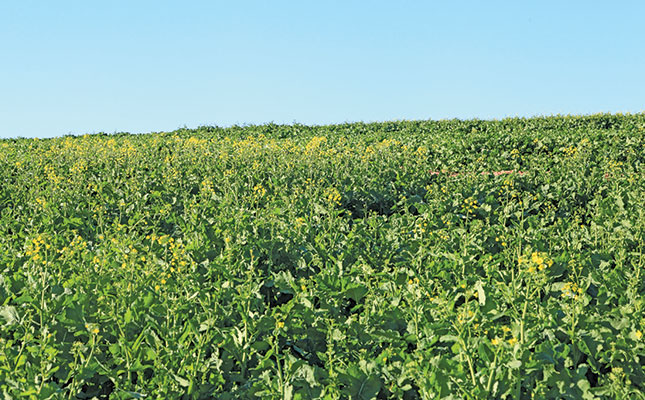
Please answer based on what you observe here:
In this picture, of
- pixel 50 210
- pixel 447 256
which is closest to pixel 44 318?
pixel 447 256

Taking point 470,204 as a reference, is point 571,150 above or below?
above

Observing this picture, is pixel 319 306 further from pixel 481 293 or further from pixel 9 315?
pixel 9 315

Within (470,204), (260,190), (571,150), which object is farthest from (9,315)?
(571,150)

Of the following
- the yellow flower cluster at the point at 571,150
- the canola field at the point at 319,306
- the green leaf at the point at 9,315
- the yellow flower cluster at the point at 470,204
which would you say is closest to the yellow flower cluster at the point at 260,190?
the canola field at the point at 319,306

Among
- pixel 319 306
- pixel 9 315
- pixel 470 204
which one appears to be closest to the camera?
pixel 9 315

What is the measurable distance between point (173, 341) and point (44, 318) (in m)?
1.12

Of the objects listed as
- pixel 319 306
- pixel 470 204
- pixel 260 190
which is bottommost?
pixel 319 306

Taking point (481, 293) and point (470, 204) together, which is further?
point (470, 204)

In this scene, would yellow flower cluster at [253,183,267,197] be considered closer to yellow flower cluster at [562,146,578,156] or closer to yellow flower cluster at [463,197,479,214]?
yellow flower cluster at [463,197,479,214]

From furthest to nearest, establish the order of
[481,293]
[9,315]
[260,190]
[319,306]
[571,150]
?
[571,150] → [260,190] → [319,306] → [481,293] → [9,315]

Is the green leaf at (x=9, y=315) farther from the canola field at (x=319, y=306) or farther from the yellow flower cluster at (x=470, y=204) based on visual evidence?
the yellow flower cluster at (x=470, y=204)

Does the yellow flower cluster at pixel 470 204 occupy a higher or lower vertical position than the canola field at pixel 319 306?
higher

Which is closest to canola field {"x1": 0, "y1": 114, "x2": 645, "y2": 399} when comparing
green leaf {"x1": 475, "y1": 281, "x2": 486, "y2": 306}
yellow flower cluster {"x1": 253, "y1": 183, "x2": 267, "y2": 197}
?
green leaf {"x1": 475, "y1": 281, "x2": 486, "y2": 306}

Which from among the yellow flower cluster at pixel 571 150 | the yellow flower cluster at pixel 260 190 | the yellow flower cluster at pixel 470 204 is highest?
the yellow flower cluster at pixel 571 150
